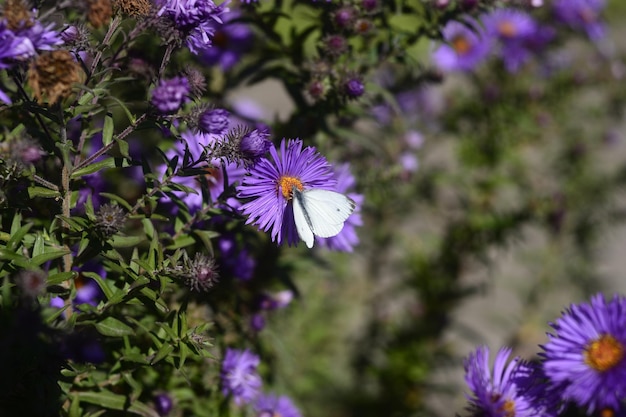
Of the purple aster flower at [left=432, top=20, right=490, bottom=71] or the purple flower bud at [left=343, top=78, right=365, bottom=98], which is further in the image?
the purple aster flower at [left=432, top=20, right=490, bottom=71]

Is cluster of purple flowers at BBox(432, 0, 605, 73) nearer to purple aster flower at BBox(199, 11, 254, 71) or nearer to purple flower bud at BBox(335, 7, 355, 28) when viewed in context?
purple aster flower at BBox(199, 11, 254, 71)

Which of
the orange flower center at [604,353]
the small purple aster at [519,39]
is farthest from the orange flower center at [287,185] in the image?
the small purple aster at [519,39]

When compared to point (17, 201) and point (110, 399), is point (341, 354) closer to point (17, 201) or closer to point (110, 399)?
point (110, 399)

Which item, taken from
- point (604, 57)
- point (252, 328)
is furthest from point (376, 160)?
point (604, 57)

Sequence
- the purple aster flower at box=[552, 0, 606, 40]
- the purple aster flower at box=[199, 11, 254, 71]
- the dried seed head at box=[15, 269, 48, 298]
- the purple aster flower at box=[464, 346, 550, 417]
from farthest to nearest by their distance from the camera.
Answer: the purple aster flower at box=[552, 0, 606, 40]
the purple aster flower at box=[199, 11, 254, 71]
the purple aster flower at box=[464, 346, 550, 417]
the dried seed head at box=[15, 269, 48, 298]

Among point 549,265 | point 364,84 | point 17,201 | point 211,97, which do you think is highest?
point 549,265

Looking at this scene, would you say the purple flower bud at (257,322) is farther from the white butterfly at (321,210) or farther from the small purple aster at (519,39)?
the small purple aster at (519,39)

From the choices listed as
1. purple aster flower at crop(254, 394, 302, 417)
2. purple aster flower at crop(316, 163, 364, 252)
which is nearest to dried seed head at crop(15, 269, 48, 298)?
purple aster flower at crop(316, 163, 364, 252)

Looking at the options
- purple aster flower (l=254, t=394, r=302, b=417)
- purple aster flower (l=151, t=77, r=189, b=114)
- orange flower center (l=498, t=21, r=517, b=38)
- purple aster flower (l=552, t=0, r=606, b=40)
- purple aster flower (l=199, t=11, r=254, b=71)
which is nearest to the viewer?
purple aster flower (l=151, t=77, r=189, b=114)
